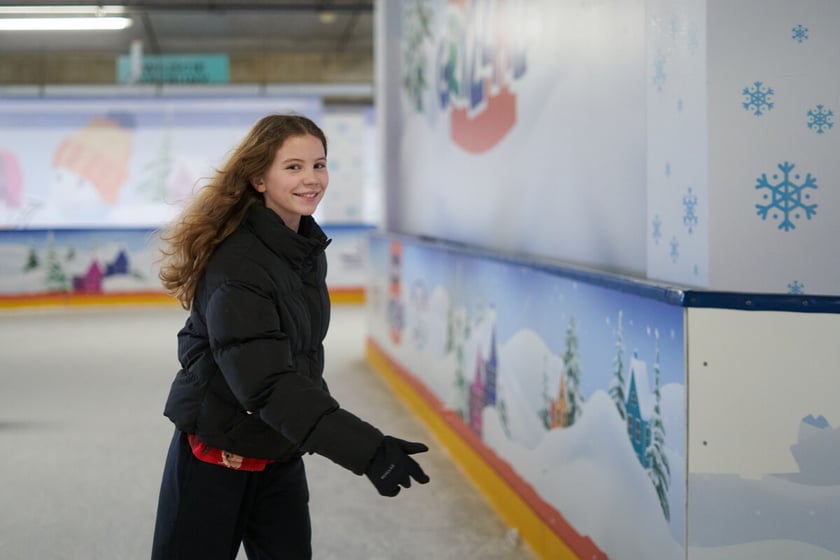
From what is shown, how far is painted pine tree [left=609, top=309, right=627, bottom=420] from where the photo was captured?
247cm

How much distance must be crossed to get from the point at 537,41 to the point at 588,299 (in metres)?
1.28

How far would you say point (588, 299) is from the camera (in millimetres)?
2748

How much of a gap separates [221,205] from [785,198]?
4.15 feet

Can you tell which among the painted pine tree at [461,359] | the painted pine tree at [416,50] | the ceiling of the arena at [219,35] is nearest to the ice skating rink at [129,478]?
the painted pine tree at [461,359]

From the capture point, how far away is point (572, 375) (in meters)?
2.89

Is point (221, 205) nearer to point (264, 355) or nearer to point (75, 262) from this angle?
point (264, 355)

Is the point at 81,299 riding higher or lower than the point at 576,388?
lower

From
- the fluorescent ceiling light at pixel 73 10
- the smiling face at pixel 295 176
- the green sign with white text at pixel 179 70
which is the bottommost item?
the smiling face at pixel 295 176

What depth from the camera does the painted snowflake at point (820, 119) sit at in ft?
7.06

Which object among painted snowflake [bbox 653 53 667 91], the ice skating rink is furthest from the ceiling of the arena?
painted snowflake [bbox 653 53 667 91]

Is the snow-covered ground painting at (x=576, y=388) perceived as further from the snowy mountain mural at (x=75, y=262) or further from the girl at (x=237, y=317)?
the snowy mountain mural at (x=75, y=262)

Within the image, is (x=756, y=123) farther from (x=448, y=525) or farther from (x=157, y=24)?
(x=157, y=24)

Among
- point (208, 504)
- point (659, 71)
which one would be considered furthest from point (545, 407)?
point (208, 504)

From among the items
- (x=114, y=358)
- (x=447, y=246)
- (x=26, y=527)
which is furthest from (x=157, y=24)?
(x=26, y=527)
